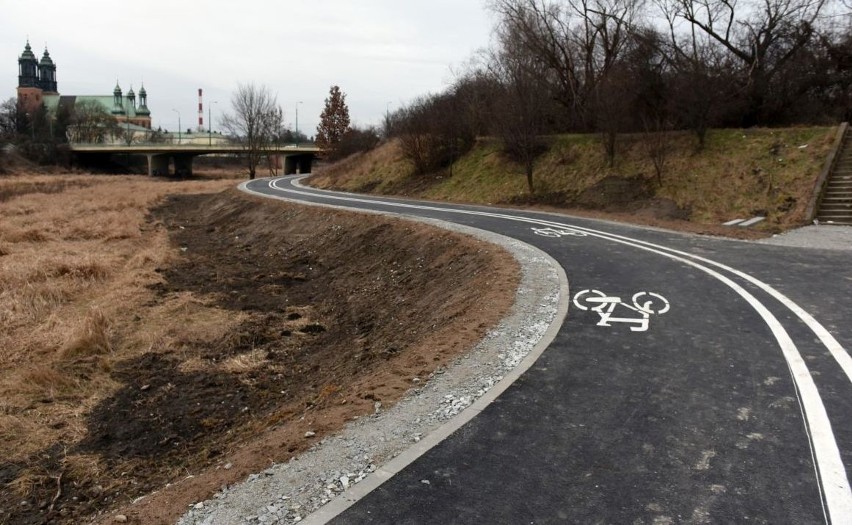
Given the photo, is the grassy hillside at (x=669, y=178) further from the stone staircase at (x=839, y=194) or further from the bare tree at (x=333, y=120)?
the bare tree at (x=333, y=120)

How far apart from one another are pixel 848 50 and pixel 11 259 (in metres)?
33.4

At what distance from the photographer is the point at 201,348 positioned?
10023mm

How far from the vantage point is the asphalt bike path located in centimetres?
353

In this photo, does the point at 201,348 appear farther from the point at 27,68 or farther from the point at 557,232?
the point at 27,68

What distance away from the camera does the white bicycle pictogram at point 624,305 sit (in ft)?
24.0

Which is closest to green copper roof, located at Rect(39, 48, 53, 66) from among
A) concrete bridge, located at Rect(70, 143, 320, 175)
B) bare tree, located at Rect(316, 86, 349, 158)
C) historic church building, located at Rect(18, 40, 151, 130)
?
historic church building, located at Rect(18, 40, 151, 130)

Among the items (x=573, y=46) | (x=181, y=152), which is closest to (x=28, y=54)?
(x=181, y=152)

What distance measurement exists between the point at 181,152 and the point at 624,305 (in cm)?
7935

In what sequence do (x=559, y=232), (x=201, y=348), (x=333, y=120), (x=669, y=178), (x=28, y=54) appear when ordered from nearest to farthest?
(x=201, y=348) < (x=559, y=232) < (x=669, y=178) < (x=333, y=120) < (x=28, y=54)

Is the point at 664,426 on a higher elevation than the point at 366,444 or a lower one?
higher

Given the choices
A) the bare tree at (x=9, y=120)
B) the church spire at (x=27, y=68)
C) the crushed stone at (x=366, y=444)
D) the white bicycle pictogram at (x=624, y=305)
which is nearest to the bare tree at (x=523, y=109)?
the white bicycle pictogram at (x=624, y=305)

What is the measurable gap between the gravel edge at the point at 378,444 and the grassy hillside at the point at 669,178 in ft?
44.4

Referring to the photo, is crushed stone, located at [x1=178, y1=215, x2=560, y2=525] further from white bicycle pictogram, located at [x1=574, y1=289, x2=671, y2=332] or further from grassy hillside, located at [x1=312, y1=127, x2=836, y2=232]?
grassy hillside, located at [x1=312, y1=127, x2=836, y2=232]

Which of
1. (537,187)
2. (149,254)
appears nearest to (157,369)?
(149,254)
